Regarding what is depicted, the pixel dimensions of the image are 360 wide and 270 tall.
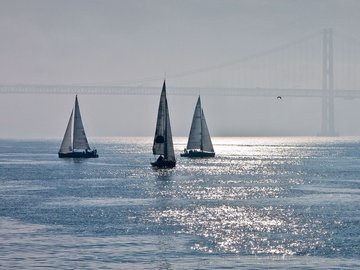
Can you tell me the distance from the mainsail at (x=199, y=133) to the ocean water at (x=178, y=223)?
2749 centimetres

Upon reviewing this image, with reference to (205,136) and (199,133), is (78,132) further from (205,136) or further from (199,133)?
(205,136)

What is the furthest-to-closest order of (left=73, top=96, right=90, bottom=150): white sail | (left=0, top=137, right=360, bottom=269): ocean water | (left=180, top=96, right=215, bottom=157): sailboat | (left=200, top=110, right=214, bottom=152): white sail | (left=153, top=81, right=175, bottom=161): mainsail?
(left=73, top=96, right=90, bottom=150): white sail, (left=200, top=110, right=214, bottom=152): white sail, (left=180, top=96, right=215, bottom=157): sailboat, (left=153, top=81, right=175, bottom=161): mainsail, (left=0, top=137, right=360, bottom=269): ocean water

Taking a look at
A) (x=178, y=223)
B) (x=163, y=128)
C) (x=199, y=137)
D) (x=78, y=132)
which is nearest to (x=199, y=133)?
(x=199, y=137)

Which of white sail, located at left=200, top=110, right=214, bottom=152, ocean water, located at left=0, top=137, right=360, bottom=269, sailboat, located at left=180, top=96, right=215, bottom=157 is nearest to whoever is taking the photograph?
ocean water, located at left=0, top=137, right=360, bottom=269

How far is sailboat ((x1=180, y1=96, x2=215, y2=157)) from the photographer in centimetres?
10875

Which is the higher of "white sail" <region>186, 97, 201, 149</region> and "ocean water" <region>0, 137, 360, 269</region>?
"white sail" <region>186, 97, 201, 149</region>

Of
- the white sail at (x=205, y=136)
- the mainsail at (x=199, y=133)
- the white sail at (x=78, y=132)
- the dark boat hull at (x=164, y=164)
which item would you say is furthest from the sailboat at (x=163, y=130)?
the white sail at (x=78, y=132)

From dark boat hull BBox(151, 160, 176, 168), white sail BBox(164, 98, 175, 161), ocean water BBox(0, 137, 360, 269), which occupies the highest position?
white sail BBox(164, 98, 175, 161)

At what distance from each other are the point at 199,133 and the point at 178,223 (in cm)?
6355

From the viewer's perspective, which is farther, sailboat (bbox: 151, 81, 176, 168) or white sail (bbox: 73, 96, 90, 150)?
white sail (bbox: 73, 96, 90, 150)

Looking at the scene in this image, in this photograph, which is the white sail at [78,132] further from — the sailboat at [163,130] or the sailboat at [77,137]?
the sailboat at [163,130]

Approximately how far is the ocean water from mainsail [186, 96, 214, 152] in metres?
27.5

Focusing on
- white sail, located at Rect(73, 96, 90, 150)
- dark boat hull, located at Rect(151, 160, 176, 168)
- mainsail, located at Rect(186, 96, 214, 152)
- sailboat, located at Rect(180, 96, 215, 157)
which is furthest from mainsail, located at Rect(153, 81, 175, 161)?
white sail, located at Rect(73, 96, 90, 150)

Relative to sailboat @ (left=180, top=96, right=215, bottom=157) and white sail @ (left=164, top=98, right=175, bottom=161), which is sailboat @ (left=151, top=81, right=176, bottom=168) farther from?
sailboat @ (left=180, top=96, right=215, bottom=157)
